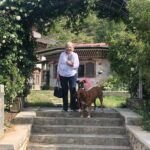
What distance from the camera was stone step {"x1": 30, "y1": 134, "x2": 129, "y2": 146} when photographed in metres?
10.7

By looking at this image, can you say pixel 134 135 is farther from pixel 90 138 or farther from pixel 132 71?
pixel 132 71

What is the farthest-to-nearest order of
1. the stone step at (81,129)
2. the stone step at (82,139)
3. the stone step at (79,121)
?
the stone step at (79,121) → the stone step at (81,129) → the stone step at (82,139)

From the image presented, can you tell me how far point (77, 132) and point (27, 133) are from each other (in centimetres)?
130

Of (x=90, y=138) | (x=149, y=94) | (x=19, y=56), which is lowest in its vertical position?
(x=90, y=138)

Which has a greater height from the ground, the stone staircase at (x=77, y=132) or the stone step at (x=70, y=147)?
the stone staircase at (x=77, y=132)

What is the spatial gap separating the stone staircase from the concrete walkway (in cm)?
21

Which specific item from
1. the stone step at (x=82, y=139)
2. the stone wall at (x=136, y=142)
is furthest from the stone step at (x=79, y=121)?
the stone wall at (x=136, y=142)

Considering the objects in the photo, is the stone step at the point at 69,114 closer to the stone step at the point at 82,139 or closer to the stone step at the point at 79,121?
the stone step at the point at 79,121

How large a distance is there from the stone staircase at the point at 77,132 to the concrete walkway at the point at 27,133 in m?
0.21

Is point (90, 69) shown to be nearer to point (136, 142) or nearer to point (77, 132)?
point (77, 132)

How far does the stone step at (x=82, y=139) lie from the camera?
1070 cm

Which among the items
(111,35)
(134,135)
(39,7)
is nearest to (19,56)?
(39,7)

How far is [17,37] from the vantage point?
13.2m

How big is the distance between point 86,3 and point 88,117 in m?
3.99
